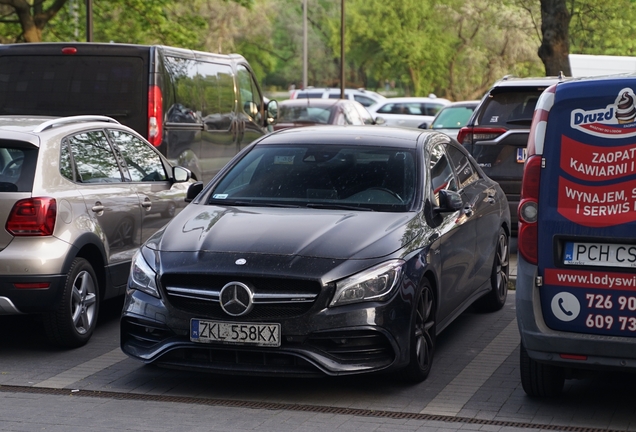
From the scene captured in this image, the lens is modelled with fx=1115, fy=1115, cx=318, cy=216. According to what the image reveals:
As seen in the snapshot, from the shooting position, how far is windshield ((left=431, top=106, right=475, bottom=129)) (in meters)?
22.2

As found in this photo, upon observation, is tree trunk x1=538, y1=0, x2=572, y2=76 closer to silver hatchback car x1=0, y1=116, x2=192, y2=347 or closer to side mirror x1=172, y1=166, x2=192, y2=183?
side mirror x1=172, y1=166, x2=192, y2=183

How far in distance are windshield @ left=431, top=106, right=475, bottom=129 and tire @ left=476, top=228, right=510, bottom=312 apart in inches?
489

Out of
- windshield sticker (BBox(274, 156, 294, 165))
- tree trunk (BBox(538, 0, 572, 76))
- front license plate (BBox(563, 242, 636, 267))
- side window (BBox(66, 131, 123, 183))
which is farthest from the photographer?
tree trunk (BBox(538, 0, 572, 76))

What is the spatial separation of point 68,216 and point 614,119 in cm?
390

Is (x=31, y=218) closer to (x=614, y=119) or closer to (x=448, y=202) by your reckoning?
(x=448, y=202)

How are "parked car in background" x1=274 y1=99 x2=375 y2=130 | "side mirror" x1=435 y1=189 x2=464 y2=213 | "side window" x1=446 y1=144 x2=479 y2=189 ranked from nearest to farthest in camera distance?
"side mirror" x1=435 y1=189 x2=464 y2=213 < "side window" x1=446 y1=144 x2=479 y2=189 < "parked car in background" x1=274 y1=99 x2=375 y2=130

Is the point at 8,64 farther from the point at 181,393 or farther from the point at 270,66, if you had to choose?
the point at 270,66

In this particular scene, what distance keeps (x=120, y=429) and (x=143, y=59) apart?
6.77 metres

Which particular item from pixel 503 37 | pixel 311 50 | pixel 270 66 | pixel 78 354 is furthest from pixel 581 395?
pixel 311 50

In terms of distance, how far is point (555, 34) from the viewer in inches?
902

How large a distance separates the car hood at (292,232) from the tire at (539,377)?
3.36ft

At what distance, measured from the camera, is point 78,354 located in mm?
7875

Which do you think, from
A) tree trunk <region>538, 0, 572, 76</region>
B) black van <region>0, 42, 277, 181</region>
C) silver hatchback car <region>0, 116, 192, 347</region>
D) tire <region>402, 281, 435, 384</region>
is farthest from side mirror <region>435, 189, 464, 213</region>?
tree trunk <region>538, 0, 572, 76</region>

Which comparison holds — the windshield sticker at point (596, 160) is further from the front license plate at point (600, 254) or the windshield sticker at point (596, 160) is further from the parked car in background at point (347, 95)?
the parked car in background at point (347, 95)
